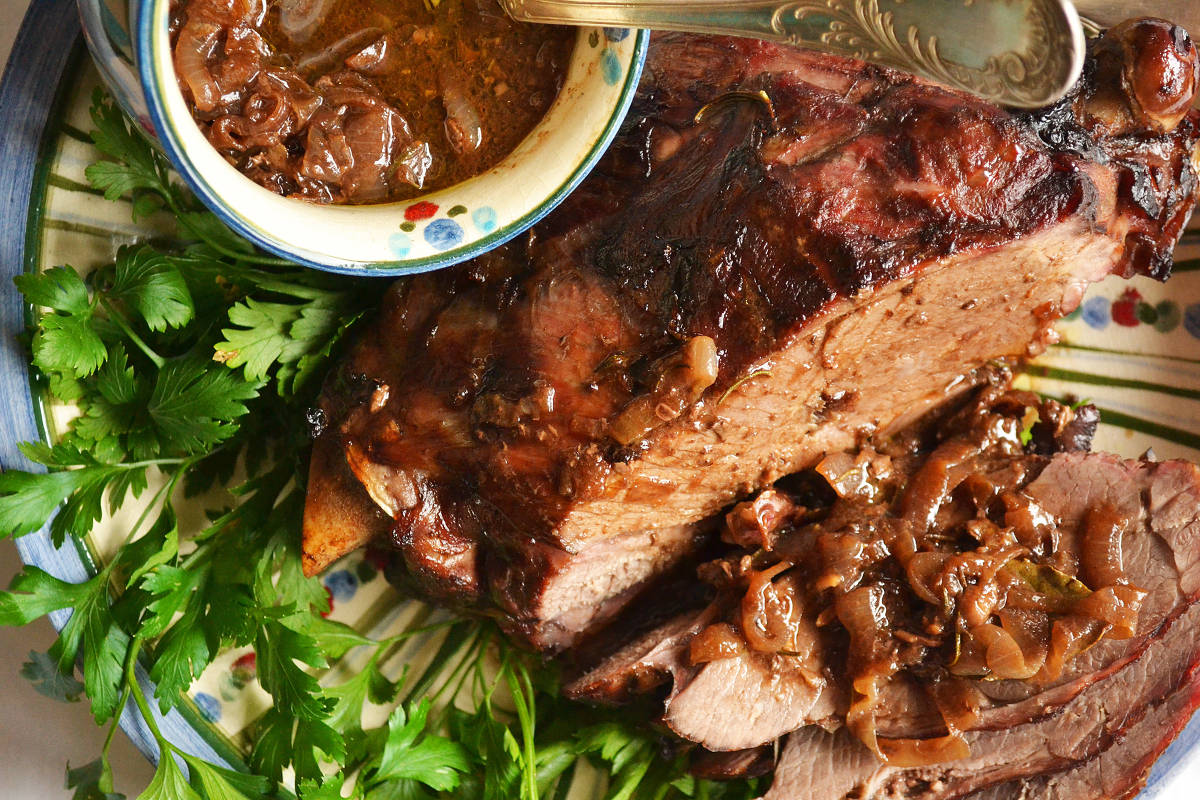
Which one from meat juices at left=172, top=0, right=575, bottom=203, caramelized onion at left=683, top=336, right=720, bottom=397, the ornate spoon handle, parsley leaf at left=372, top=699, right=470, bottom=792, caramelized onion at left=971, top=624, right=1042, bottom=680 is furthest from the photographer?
parsley leaf at left=372, top=699, right=470, bottom=792

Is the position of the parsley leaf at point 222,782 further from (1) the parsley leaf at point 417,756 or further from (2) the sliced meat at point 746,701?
(2) the sliced meat at point 746,701

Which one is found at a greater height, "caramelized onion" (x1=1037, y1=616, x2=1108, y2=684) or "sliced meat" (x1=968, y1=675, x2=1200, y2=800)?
"caramelized onion" (x1=1037, y1=616, x2=1108, y2=684)

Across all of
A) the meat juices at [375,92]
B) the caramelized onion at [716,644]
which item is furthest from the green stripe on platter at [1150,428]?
the meat juices at [375,92]

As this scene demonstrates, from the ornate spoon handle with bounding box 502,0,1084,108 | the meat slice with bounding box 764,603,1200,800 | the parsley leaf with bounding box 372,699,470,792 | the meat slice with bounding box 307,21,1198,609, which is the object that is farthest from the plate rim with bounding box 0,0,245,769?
the meat slice with bounding box 764,603,1200,800

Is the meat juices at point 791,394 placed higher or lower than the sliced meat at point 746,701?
higher

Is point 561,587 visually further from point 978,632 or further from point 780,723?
point 978,632

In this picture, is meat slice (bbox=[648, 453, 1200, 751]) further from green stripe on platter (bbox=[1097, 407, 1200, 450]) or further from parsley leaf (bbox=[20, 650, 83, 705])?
parsley leaf (bbox=[20, 650, 83, 705])

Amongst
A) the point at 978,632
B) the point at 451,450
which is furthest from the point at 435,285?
the point at 978,632
